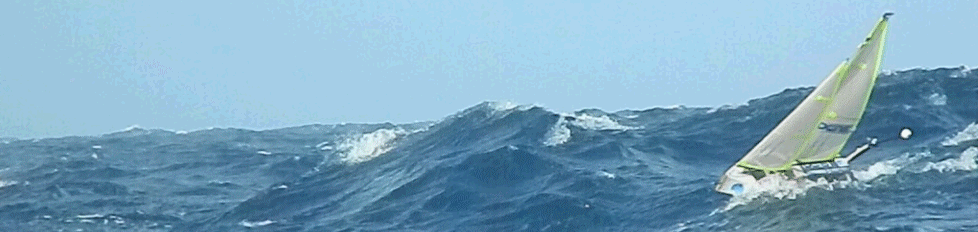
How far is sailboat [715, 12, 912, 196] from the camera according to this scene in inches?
1209

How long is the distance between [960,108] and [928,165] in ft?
39.3

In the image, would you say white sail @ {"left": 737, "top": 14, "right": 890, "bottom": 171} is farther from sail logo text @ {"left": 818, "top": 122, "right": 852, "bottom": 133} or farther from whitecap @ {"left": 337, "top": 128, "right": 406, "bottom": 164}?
whitecap @ {"left": 337, "top": 128, "right": 406, "bottom": 164}

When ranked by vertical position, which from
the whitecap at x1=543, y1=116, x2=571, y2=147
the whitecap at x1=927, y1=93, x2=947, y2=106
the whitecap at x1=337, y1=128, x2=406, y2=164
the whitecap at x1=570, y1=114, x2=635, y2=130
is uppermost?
the whitecap at x1=337, y1=128, x2=406, y2=164

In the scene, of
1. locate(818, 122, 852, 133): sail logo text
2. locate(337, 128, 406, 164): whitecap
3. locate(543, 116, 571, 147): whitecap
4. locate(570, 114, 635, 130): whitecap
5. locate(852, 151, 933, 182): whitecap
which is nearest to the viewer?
locate(852, 151, 933, 182): whitecap

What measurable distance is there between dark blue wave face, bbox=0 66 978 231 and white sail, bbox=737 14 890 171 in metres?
1.40

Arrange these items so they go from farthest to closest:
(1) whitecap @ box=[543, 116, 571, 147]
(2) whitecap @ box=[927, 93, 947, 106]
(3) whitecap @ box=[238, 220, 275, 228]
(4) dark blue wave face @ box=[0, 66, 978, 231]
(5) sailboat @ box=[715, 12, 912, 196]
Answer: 1. (2) whitecap @ box=[927, 93, 947, 106]
2. (1) whitecap @ box=[543, 116, 571, 147]
3. (3) whitecap @ box=[238, 220, 275, 228]
4. (5) sailboat @ box=[715, 12, 912, 196]
5. (4) dark blue wave face @ box=[0, 66, 978, 231]

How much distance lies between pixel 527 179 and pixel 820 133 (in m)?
8.60

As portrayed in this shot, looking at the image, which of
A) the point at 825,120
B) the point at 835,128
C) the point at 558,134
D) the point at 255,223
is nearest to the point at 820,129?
the point at 825,120

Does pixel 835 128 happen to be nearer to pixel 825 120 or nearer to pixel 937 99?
pixel 825 120

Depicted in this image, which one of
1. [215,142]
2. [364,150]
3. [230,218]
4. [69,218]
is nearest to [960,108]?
[364,150]

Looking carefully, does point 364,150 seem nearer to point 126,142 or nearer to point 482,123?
point 482,123

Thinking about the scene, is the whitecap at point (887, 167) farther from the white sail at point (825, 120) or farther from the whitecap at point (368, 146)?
the whitecap at point (368, 146)

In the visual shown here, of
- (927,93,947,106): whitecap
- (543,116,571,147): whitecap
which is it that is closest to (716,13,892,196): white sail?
(543,116,571,147): whitecap

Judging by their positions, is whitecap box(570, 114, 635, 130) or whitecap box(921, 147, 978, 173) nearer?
whitecap box(921, 147, 978, 173)
